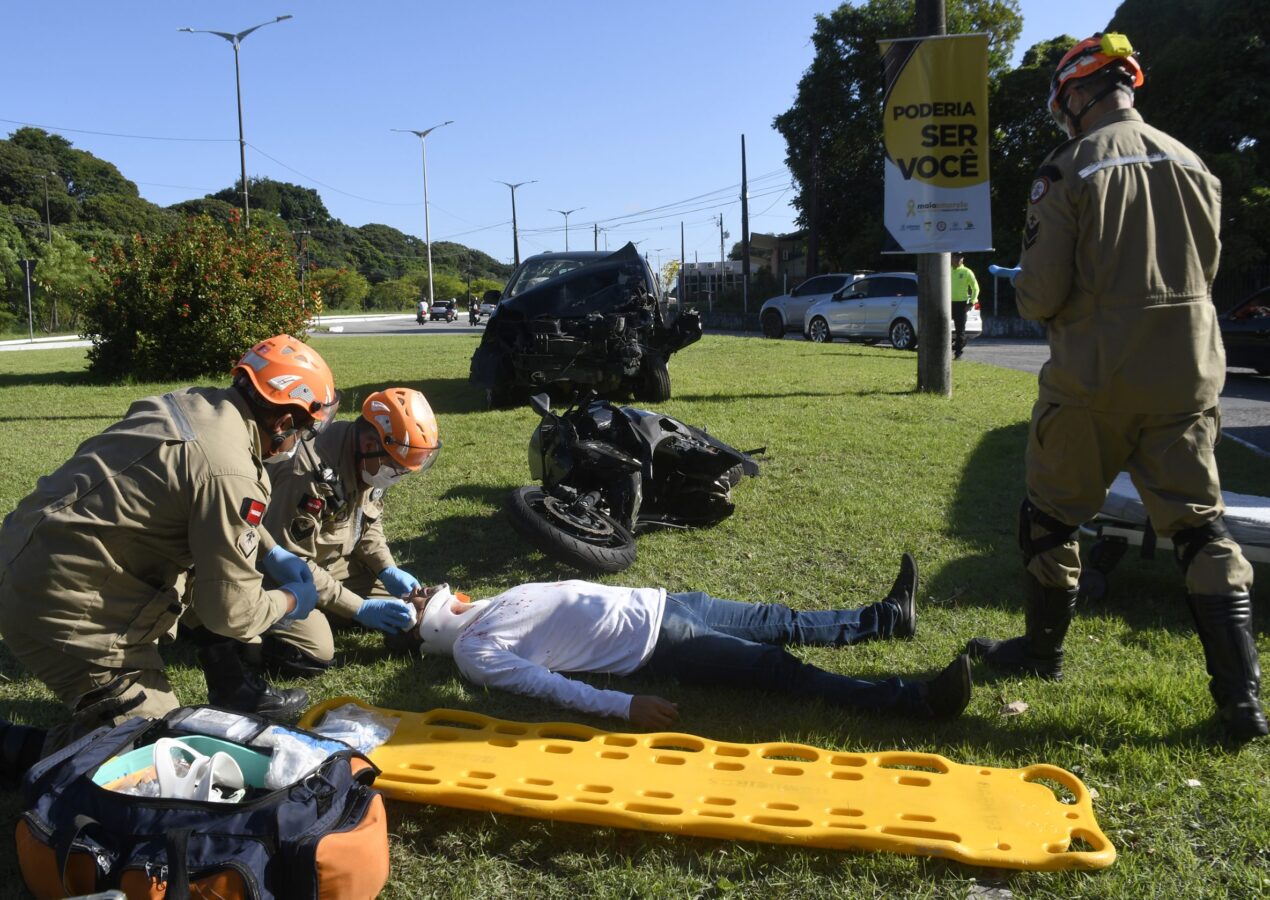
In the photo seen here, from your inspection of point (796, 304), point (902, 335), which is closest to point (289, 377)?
point (902, 335)

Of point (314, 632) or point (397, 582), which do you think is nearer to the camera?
point (314, 632)

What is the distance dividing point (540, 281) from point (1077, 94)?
9081 mm

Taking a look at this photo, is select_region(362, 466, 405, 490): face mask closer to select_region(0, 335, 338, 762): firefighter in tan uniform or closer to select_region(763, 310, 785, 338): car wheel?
select_region(0, 335, 338, 762): firefighter in tan uniform

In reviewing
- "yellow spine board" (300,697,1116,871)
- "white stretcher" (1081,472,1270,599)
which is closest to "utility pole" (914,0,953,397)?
"white stretcher" (1081,472,1270,599)

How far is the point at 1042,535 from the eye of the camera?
372 centimetres

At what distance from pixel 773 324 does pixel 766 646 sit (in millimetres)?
23963

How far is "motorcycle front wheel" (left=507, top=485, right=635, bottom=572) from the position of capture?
5148 millimetres

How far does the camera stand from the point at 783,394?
12.0 metres

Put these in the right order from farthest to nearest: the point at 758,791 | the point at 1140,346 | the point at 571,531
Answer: the point at 571,531 < the point at 1140,346 < the point at 758,791

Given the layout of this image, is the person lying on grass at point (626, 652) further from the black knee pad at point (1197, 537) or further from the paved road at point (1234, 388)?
the paved road at point (1234, 388)

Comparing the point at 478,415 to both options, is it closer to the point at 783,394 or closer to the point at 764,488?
the point at 783,394

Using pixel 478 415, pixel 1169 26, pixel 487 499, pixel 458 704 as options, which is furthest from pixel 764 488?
pixel 1169 26

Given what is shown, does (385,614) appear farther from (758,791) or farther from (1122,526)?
(1122,526)

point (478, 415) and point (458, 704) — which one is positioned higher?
point (478, 415)
